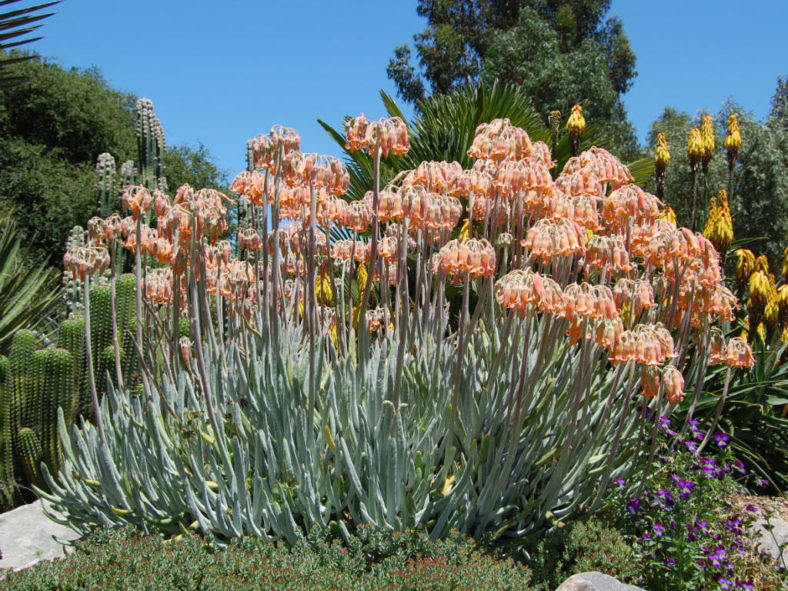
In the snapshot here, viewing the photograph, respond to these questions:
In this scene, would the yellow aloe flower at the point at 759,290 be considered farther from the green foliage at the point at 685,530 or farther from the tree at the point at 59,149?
the tree at the point at 59,149

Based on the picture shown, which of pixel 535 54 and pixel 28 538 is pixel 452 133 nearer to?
pixel 28 538

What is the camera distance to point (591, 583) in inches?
123

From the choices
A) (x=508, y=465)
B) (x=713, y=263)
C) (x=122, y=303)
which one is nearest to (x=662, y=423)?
(x=713, y=263)

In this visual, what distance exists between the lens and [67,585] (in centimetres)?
314

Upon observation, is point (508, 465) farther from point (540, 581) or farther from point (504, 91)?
point (504, 91)

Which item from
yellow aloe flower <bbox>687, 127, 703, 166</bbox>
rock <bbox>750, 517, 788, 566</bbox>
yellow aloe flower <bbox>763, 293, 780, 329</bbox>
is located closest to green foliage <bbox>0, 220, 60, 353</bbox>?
rock <bbox>750, 517, 788, 566</bbox>

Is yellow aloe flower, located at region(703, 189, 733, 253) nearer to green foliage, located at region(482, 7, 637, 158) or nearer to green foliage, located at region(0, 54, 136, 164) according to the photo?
green foliage, located at region(482, 7, 637, 158)

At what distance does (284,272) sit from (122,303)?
183cm

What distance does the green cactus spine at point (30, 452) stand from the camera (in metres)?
5.53

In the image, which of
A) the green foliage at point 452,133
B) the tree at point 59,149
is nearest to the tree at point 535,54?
the tree at point 59,149

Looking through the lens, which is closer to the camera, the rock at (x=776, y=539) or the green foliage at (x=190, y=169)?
the rock at (x=776, y=539)

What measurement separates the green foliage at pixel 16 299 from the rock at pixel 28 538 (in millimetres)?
2667

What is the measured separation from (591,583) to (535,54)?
915 inches

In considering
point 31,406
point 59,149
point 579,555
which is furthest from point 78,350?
point 59,149
